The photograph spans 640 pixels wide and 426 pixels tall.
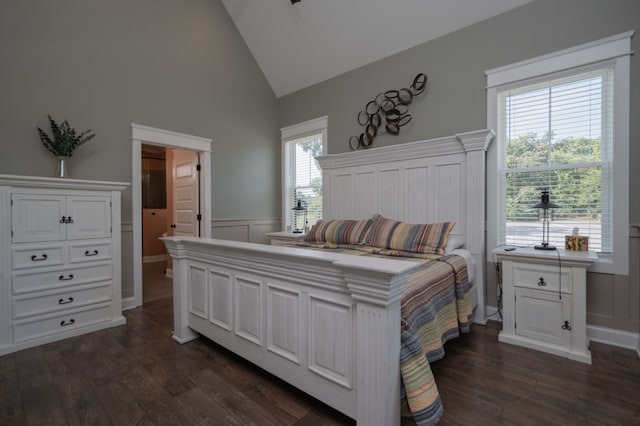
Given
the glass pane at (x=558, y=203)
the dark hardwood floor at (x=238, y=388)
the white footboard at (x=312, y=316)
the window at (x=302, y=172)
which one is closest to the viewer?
the white footboard at (x=312, y=316)

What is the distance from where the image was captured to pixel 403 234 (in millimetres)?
2916

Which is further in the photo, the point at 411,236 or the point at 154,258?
the point at 154,258

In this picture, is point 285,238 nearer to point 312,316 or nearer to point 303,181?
point 303,181

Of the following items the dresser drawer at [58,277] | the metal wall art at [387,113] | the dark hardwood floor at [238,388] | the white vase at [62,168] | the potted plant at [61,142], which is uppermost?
the metal wall art at [387,113]

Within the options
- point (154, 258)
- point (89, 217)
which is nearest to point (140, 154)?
point (89, 217)

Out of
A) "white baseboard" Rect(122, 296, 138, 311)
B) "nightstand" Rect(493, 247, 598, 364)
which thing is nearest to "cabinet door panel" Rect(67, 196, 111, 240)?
"white baseboard" Rect(122, 296, 138, 311)

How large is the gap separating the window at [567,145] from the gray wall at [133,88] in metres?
3.45

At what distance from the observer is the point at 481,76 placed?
10.3 feet

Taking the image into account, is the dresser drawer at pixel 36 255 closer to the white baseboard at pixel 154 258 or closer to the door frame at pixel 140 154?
the door frame at pixel 140 154

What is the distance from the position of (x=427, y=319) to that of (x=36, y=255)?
321cm

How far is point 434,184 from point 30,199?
3.81 metres

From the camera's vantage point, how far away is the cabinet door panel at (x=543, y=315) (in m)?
2.29

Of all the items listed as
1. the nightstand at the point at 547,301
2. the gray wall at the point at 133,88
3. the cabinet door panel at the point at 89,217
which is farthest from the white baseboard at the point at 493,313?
the cabinet door panel at the point at 89,217

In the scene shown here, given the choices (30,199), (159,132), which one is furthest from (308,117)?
(30,199)
